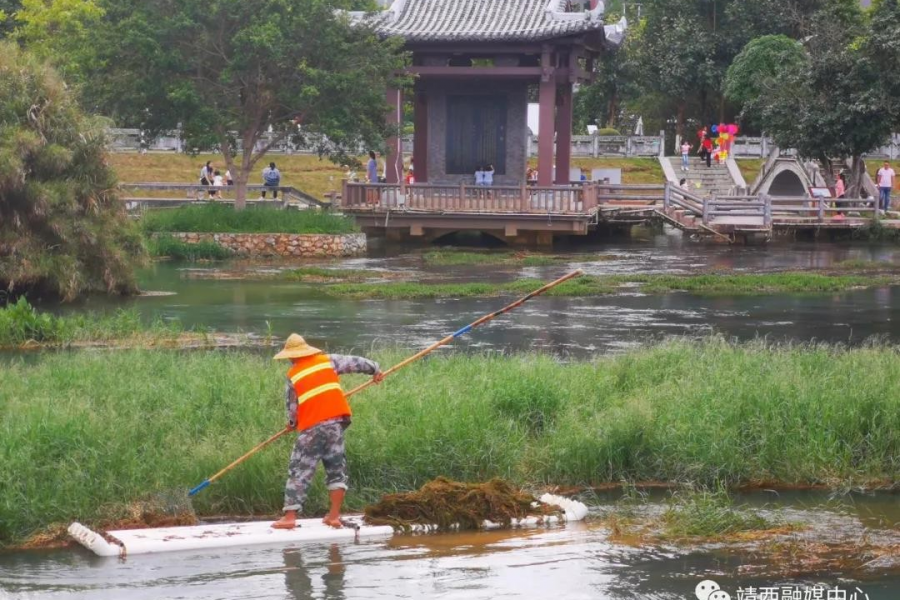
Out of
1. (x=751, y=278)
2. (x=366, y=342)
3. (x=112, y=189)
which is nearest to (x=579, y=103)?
(x=751, y=278)

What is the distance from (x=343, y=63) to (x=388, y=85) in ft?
5.30

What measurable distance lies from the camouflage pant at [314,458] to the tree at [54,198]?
14879mm

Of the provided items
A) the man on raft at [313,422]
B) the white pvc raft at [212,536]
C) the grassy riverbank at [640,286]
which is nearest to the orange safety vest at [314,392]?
the man on raft at [313,422]

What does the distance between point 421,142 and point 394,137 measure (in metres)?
2.75

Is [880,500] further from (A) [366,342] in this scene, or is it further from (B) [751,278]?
(B) [751,278]

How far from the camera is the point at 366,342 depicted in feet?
64.5

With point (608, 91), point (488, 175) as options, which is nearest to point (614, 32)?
point (488, 175)

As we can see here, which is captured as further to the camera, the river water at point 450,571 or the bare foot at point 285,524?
the bare foot at point 285,524

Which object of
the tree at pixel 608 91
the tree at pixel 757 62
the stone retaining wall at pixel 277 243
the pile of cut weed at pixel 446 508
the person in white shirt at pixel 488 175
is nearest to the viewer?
the pile of cut weed at pixel 446 508

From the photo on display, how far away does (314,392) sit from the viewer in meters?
10.4

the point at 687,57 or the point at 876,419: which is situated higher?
the point at 687,57

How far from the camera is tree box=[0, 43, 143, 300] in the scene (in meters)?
24.3

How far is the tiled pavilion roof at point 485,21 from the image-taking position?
3519 centimetres

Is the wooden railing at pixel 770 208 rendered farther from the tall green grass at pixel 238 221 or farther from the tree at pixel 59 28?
the tree at pixel 59 28
